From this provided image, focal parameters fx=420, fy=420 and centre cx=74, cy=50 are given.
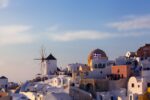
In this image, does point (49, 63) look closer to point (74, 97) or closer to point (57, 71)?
point (57, 71)

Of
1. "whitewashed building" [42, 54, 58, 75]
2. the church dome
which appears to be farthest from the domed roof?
"whitewashed building" [42, 54, 58, 75]

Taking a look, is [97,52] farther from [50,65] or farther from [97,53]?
[50,65]

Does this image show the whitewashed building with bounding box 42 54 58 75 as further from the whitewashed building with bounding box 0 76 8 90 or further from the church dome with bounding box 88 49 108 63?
the whitewashed building with bounding box 0 76 8 90

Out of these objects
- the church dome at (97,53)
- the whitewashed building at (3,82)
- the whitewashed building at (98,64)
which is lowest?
the whitewashed building at (3,82)

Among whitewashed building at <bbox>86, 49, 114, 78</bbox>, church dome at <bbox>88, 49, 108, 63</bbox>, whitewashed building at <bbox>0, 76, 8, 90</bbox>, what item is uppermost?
church dome at <bbox>88, 49, 108, 63</bbox>

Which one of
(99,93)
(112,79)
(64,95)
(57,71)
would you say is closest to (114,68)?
(112,79)

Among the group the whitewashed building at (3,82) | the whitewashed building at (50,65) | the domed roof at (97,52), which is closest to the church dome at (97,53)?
the domed roof at (97,52)

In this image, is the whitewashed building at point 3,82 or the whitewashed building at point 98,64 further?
the whitewashed building at point 3,82

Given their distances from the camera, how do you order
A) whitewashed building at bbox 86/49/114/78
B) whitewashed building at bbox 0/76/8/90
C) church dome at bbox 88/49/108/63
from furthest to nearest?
whitewashed building at bbox 0/76/8/90 → church dome at bbox 88/49/108/63 → whitewashed building at bbox 86/49/114/78

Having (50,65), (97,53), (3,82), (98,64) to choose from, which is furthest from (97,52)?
(3,82)

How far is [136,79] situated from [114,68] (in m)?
3.96

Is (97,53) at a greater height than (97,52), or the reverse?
(97,52)

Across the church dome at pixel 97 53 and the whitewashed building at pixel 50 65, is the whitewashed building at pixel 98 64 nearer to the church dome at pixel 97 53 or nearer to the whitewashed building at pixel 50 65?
the church dome at pixel 97 53

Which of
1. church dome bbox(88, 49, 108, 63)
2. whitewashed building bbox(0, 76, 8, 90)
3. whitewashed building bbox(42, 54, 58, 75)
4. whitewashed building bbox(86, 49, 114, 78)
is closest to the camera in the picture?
whitewashed building bbox(86, 49, 114, 78)
